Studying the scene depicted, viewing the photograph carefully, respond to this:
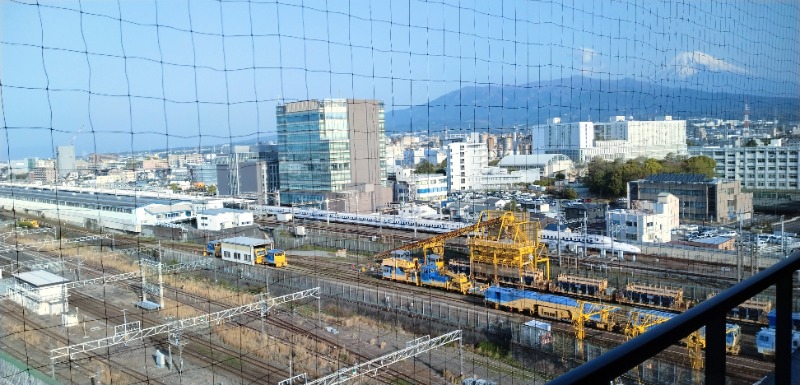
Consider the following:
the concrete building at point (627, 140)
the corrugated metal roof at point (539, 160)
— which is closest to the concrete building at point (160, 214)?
the concrete building at point (627, 140)

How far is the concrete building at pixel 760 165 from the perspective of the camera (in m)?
6.04

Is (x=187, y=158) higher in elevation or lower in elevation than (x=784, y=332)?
higher

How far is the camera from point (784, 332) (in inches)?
23.1

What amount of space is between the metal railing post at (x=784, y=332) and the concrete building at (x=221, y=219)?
707cm

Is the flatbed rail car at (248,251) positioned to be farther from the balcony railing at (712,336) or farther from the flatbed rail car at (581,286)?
the balcony railing at (712,336)

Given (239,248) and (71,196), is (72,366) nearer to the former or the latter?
(71,196)

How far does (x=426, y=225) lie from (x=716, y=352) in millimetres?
8680

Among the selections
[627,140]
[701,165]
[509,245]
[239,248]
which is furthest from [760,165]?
[239,248]

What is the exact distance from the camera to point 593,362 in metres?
0.31

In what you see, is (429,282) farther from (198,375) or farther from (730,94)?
(730,94)

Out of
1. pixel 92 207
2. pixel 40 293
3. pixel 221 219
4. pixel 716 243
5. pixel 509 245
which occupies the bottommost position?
pixel 716 243

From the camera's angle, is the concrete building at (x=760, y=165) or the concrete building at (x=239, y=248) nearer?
the concrete building at (x=760, y=165)

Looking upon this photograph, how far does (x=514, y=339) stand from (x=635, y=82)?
2828 mm

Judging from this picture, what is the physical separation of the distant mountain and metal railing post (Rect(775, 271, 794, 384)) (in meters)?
1.13
